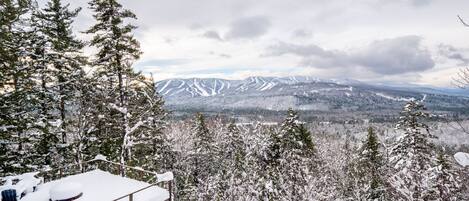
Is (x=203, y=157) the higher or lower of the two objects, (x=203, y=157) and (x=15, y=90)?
the lower

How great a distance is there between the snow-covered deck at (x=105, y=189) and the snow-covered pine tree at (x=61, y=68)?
6966 millimetres

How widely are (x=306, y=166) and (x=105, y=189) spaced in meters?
20.9

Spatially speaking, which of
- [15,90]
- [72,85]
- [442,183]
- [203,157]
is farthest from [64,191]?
[203,157]

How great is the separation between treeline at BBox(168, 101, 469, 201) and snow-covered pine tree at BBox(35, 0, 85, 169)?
1728cm

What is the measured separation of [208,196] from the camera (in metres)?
47.6

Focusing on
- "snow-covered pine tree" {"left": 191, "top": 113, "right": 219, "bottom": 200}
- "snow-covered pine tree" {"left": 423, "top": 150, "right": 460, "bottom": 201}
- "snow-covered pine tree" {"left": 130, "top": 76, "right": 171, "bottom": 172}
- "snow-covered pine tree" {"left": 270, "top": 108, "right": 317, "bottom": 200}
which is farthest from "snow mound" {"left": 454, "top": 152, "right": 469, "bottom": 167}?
"snow-covered pine tree" {"left": 191, "top": 113, "right": 219, "bottom": 200}

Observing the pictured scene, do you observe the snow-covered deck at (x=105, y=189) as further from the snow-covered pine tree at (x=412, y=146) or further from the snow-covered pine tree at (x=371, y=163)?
the snow-covered pine tree at (x=371, y=163)

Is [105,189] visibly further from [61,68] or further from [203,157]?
[203,157]

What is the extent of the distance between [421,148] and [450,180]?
2.85 m

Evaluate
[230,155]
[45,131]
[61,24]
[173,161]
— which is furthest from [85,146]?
[230,155]

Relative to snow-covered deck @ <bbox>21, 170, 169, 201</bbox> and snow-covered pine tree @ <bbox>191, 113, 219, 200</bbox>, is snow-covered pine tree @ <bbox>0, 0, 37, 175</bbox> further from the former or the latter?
snow-covered pine tree @ <bbox>191, 113, 219, 200</bbox>

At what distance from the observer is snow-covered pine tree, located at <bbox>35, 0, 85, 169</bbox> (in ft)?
74.5

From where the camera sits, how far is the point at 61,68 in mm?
23953

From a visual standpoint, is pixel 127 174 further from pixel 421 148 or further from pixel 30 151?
pixel 421 148
